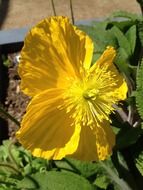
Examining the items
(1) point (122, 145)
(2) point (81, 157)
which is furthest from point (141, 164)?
(2) point (81, 157)

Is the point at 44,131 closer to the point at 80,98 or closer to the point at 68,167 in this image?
the point at 80,98

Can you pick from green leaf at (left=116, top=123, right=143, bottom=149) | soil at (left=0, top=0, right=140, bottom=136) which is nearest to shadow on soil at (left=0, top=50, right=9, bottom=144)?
soil at (left=0, top=0, right=140, bottom=136)

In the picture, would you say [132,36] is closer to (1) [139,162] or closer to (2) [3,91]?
(1) [139,162]

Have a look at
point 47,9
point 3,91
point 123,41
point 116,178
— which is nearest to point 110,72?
point 116,178

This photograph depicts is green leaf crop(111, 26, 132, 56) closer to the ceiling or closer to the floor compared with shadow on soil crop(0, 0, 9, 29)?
closer to the floor

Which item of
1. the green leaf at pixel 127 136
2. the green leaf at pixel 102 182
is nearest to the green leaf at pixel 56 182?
the green leaf at pixel 102 182

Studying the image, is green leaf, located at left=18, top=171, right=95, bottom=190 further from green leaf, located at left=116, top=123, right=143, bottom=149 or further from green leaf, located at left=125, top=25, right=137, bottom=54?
green leaf, located at left=125, top=25, right=137, bottom=54
